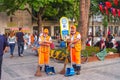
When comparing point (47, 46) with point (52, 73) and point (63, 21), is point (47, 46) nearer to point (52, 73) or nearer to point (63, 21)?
point (52, 73)

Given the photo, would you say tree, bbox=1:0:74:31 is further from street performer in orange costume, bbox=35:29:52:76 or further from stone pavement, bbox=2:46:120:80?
street performer in orange costume, bbox=35:29:52:76

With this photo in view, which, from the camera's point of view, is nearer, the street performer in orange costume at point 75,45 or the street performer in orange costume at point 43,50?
the street performer in orange costume at point 75,45

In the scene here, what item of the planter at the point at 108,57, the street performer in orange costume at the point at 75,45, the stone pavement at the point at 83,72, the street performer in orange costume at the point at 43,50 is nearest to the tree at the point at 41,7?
the planter at the point at 108,57

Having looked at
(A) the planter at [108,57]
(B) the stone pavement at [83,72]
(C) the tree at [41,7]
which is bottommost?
(B) the stone pavement at [83,72]

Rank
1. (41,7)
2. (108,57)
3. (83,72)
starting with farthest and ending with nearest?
(41,7) → (108,57) → (83,72)

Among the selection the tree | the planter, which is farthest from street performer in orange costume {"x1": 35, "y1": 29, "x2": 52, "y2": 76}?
the tree

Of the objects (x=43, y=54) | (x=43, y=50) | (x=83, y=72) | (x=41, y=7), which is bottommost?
(x=83, y=72)

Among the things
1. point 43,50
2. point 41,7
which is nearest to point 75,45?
point 43,50

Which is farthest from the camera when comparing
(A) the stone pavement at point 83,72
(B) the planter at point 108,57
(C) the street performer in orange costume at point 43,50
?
(B) the planter at point 108,57

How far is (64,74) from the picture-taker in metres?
9.12

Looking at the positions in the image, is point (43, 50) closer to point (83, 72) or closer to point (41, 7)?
point (83, 72)

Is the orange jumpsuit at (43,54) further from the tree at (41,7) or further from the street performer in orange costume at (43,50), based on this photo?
the tree at (41,7)

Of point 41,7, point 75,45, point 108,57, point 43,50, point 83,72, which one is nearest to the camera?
point 75,45

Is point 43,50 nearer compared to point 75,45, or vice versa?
point 75,45
